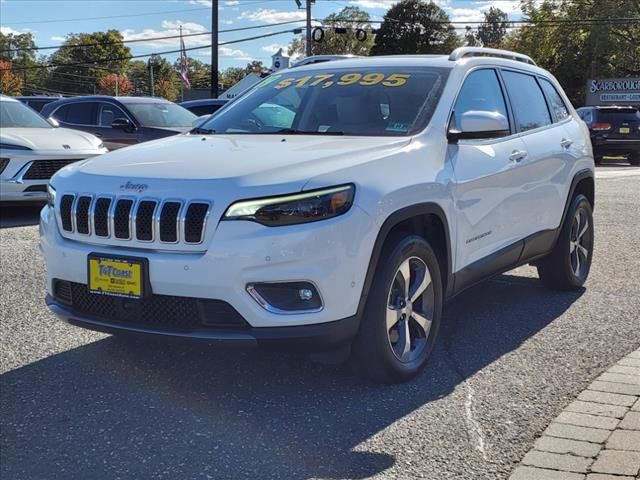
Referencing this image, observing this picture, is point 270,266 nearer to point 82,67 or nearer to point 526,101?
point 526,101

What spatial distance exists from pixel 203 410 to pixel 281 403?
0.38 m

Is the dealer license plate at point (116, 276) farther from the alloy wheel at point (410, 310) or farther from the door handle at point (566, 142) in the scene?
the door handle at point (566, 142)

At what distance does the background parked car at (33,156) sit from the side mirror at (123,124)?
1.80 metres

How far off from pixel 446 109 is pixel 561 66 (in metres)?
46.0

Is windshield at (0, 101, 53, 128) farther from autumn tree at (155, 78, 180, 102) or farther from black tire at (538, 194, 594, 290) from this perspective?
autumn tree at (155, 78, 180, 102)

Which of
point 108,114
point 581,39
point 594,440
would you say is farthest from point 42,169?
point 581,39

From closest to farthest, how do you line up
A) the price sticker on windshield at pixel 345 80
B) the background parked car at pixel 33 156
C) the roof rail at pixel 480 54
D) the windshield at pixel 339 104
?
the windshield at pixel 339 104, the price sticker on windshield at pixel 345 80, the roof rail at pixel 480 54, the background parked car at pixel 33 156

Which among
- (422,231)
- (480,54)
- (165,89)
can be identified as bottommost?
(165,89)

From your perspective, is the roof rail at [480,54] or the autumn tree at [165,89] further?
the autumn tree at [165,89]

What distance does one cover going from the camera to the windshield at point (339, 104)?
174 inches

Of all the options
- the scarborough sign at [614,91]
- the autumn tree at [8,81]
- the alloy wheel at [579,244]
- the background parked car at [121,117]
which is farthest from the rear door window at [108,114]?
the autumn tree at [8,81]

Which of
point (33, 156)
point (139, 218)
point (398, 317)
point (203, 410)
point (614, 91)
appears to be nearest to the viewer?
point (139, 218)

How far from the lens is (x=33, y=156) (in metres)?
9.28

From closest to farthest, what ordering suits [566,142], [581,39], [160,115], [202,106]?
[566,142] < [160,115] < [202,106] < [581,39]
